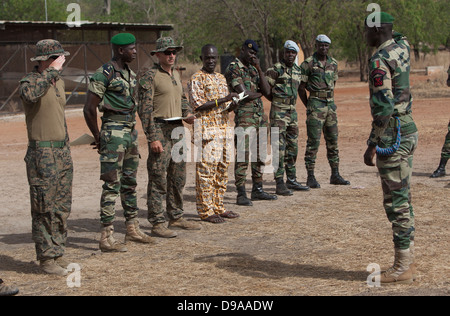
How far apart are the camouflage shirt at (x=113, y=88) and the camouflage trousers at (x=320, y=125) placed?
12.5ft

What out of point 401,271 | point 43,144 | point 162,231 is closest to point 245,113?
point 162,231

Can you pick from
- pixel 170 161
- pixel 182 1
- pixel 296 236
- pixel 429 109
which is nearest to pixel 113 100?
pixel 170 161

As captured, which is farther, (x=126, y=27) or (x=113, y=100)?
(x=126, y=27)

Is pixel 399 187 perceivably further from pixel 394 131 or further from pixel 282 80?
pixel 282 80

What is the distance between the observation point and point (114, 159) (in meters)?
6.48

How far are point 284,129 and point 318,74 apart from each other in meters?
1.05

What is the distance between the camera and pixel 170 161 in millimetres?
7484

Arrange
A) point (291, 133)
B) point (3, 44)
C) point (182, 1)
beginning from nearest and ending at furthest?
point (291, 133), point (3, 44), point (182, 1)

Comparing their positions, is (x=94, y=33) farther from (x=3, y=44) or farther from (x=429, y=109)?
(x=429, y=109)

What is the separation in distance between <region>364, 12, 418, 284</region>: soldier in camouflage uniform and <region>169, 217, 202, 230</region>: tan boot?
2.94m

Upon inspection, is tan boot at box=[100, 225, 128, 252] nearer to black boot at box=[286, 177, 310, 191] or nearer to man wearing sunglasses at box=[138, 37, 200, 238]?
man wearing sunglasses at box=[138, 37, 200, 238]

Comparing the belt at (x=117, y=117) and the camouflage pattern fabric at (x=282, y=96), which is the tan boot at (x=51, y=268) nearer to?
the belt at (x=117, y=117)

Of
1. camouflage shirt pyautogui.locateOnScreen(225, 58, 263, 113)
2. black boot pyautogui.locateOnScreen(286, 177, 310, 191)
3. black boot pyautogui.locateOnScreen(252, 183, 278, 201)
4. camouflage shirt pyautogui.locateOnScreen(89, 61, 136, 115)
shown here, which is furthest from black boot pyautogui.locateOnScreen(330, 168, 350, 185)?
camouflage shirt pyautogui.locateOnScreen(89, 61, 136, 115)
